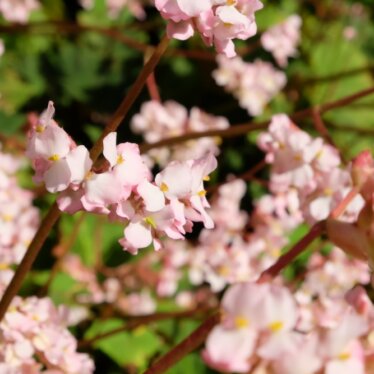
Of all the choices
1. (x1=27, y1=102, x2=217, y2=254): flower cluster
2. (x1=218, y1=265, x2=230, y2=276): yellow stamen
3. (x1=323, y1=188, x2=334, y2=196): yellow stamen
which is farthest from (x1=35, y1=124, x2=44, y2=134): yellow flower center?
(x1=218, y1=265, x2=230, y2=276): yellow stamen

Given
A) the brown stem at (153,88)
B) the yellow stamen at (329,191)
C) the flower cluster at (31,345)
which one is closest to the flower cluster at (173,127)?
the brown stem at (153,88)

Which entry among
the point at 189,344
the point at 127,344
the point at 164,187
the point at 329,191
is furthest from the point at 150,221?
the point at 127,344

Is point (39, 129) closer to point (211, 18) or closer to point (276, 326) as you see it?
point (211, 18)

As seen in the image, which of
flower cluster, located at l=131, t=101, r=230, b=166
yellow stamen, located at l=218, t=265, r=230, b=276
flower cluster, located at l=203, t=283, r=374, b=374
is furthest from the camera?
flower cluster, located at l=131, t=101, r=230, b=166

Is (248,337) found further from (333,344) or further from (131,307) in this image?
(131,307)

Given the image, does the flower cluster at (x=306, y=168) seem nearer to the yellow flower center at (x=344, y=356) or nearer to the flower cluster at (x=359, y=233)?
the flower cluster at (x=359, y=233)

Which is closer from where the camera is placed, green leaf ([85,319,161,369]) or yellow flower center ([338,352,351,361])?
yellow flower center ([338,352,351,361])

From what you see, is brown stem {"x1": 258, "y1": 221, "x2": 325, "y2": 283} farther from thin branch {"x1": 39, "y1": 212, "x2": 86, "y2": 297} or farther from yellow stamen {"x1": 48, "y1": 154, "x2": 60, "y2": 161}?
thin branch {"x1": 39, "y1": 212, "x2": 86, "y2": 297}
